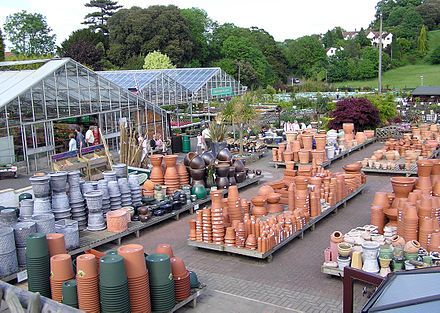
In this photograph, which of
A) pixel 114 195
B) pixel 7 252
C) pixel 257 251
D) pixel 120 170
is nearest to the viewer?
pixel 7 252

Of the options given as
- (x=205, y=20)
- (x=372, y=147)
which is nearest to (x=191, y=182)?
(x=372, y=147)

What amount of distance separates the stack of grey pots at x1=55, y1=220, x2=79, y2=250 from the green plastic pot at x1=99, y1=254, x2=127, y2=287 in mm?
2818

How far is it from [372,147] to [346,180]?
8.89 meters

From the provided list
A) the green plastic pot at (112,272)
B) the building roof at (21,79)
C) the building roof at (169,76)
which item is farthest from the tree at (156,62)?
the green plastic pot at (112,272)

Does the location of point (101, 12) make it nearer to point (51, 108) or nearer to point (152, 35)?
point (152, 35)

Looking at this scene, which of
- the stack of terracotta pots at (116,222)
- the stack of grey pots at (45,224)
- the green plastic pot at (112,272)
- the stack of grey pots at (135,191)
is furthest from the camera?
the stack of grey pots at (135,191)

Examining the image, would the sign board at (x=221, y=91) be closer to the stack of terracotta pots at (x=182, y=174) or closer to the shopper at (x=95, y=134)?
the shopper at (x=95, y=134)

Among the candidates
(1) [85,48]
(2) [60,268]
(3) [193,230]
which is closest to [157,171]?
(3) [193,230]

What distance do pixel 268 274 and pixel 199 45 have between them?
4852 centimetres

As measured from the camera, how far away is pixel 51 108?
17.5 metres

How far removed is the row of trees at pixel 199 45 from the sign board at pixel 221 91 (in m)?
14.6

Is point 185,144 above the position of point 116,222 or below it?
above

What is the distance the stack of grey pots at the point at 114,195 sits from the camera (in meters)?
10.6

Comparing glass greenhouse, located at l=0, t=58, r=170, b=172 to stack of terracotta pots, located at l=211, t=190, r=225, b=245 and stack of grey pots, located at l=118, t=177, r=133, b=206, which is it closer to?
stack of grey pots, located at l=118, t=177, r=133, b=206
